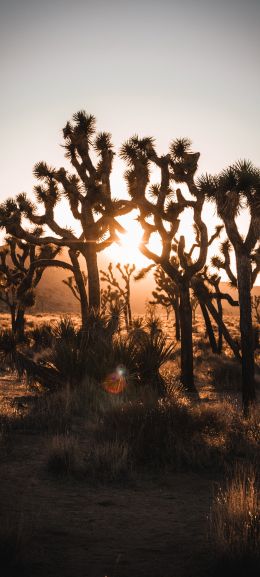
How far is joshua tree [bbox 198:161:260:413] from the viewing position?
416 inches

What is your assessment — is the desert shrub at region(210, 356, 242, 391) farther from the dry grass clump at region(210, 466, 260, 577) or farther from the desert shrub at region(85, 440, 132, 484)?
the dry grass clump at region(210, 466, 260, 577)

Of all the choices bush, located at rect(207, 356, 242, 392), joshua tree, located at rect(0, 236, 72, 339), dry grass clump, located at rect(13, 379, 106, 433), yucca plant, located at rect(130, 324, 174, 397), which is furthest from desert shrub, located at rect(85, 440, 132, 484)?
joshua tree, located at rect(0, 236, 72, 339)

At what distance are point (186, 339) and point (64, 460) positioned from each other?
8.30 m

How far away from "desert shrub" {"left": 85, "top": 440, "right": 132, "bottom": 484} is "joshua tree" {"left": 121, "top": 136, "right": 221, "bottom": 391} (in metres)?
7.77

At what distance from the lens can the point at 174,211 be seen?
46.8 ft

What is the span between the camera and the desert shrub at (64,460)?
222 inches

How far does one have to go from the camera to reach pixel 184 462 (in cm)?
611

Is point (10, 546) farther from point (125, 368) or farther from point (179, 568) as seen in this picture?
point (125, 368)

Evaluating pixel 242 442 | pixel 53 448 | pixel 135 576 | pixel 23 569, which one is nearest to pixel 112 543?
pixel 135 576

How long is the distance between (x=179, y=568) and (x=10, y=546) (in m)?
1.19

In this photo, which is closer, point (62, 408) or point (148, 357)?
point (62, 408)

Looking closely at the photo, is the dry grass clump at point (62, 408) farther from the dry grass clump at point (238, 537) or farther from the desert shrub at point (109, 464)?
the dry grass clump at point (238, 537)

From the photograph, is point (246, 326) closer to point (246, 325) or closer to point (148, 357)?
point (246, 325)

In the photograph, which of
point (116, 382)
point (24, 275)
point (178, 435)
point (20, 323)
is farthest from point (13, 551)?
point (24, 275)
